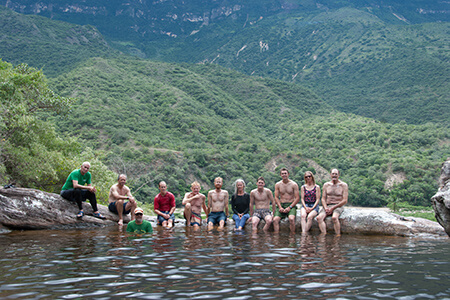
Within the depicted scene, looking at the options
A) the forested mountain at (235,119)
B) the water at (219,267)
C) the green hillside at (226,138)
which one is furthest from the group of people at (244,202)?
the green hillside at (226,138)

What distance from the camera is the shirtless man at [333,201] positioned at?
11.1 metres

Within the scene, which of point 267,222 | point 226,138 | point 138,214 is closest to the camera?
Result: point 138,214

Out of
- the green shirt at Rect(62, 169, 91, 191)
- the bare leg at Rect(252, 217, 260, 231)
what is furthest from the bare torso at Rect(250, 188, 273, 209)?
the green shirt at Rect(62, 169, 91, 191)

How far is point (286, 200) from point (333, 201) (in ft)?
4.49

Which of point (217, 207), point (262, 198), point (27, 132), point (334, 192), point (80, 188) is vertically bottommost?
point (217, 207)

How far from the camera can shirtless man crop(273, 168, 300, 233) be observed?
38.1 ft

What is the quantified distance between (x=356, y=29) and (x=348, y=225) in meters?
174

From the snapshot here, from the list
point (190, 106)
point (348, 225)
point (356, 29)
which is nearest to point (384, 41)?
point (356, 29)

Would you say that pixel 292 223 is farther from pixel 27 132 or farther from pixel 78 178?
pixel 27 132

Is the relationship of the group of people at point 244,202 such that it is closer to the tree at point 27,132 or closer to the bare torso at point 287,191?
the bare torso at point 287,191

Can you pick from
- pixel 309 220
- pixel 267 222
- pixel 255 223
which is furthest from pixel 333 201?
pixel 255 223

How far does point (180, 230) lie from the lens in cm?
1172

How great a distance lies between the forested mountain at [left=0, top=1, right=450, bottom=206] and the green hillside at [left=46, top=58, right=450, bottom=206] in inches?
9.5

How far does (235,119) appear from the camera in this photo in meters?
94.2
